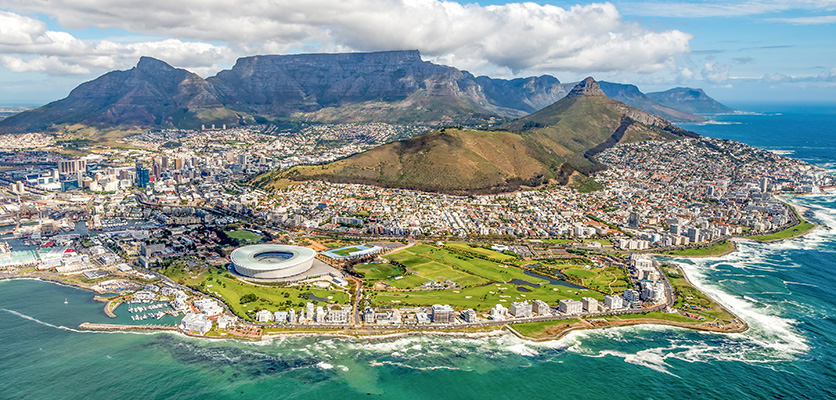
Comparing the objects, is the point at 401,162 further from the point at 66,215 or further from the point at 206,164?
the point at 66,215

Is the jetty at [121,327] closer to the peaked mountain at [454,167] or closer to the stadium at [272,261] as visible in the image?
the stadium at [272,261]

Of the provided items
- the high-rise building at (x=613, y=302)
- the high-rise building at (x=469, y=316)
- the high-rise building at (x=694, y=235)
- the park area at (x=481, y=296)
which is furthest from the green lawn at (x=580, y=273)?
the high-rise building at (x=694, y=235)

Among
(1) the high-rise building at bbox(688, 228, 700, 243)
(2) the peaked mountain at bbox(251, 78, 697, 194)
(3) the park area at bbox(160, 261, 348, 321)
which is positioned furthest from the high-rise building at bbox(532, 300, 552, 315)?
(2) the peaked mountain at bbox(251, 78, 697, 194)

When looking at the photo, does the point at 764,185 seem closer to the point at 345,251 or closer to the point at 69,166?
the point at 345,251

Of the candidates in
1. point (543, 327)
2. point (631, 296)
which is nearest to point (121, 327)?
point (543, 327)

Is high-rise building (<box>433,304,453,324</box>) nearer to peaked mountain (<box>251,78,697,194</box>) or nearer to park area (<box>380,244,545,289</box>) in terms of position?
park area (<box>380,244,545,289</box>)

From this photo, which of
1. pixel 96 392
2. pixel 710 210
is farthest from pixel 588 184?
pixel 96 392
